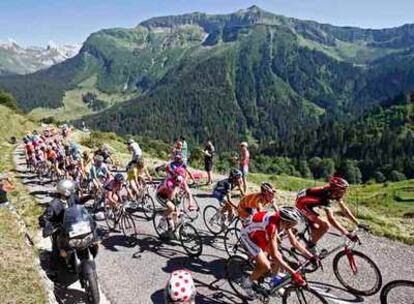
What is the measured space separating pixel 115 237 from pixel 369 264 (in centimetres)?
878

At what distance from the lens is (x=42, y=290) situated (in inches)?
416

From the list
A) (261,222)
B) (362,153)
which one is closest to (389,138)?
(362,153)

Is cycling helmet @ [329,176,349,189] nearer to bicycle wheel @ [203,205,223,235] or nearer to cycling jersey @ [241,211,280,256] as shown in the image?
cycling jersey @ [241,211,280,256]

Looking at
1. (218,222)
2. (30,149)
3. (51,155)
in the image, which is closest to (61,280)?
(218,222)

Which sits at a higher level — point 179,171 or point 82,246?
point 179,171

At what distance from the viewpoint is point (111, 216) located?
16797 millimetres

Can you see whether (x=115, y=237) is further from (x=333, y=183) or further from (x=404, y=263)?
(x=404, y=263)

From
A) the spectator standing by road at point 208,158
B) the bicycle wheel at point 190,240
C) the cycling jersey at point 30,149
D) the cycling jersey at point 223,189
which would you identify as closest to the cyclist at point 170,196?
the bicycle wheel at point 190,240

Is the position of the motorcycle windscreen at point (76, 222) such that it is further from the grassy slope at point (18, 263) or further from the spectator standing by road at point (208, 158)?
the spectator standing by road at point (208, 158)

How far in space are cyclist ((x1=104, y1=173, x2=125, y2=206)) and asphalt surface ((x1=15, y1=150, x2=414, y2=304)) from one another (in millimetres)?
1229

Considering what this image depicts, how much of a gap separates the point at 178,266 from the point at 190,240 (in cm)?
110

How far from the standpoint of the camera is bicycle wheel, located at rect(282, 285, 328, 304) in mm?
9306

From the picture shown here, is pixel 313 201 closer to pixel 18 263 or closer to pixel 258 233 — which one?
pixel 258 233

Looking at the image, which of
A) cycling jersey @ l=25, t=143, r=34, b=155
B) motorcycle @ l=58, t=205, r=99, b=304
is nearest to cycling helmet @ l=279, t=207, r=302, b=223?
motorcycle @ l=58, t=205, r=99, b=304
